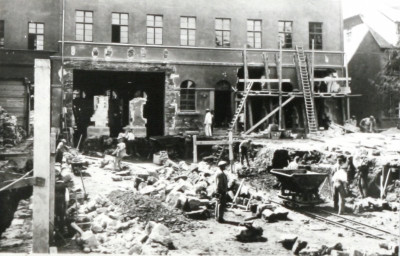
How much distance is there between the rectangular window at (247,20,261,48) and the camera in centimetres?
2566

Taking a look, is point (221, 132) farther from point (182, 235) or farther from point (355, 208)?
point (182, 235)

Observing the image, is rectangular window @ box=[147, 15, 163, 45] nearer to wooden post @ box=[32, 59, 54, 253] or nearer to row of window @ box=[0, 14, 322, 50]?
row of window @ box=[0, 14, 322, 50]

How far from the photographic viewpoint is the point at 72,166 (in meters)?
15.1

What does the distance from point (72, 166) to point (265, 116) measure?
42.5ft

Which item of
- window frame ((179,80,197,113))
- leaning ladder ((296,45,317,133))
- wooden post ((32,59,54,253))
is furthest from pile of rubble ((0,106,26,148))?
leaning ladder ((296,45,317,133))

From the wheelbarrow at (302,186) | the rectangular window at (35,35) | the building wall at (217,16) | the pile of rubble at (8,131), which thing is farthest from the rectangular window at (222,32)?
the wheelbarrow at (302,186)

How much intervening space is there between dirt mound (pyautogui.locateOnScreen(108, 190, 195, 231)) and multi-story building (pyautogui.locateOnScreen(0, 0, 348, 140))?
13.2 meters

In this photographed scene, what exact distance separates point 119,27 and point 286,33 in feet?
33.9

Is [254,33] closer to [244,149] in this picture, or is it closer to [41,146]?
[244,149]

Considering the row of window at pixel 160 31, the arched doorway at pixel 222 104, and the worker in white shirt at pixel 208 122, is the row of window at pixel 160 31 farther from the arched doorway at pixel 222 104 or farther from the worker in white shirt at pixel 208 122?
the worker in white shirt at pixel 208 122

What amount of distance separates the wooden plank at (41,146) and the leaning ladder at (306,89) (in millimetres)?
19393

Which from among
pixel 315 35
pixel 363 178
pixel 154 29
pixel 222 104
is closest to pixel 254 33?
pixel 315 35

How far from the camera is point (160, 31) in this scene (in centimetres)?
2462

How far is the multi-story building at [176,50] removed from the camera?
76.9 feet
